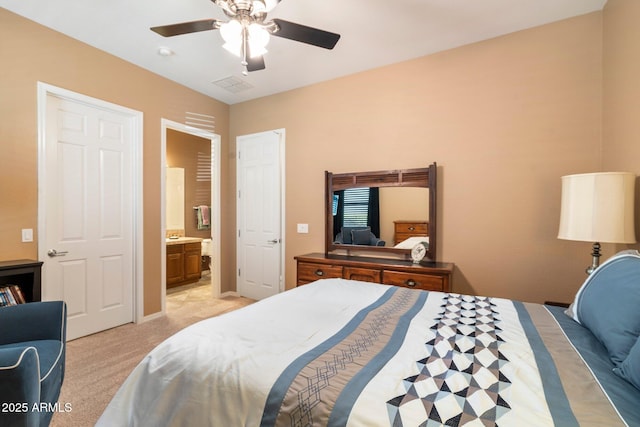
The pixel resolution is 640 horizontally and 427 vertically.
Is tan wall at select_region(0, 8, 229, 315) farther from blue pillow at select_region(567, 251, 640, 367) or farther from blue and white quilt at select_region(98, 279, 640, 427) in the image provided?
blue pillow at select_region(567, 251, 640, 367)

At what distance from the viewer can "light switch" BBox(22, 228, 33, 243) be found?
259cm

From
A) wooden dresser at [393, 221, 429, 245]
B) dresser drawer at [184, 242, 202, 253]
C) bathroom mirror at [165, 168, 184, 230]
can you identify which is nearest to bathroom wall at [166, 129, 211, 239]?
Answer: bathroom mirror at [165, 168, 184, 230]

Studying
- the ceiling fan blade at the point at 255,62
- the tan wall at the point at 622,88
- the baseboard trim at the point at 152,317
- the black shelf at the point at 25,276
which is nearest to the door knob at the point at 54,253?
the black shelf at the point at 25,276

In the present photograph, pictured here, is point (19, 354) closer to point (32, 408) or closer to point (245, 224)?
point (32, 408)

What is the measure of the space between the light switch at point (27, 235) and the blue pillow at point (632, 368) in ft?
12.9

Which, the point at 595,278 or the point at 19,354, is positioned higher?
the point at 595,278

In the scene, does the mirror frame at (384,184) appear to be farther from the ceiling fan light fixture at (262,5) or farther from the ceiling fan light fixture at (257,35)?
the ceiling fan light fixture at (262,5)

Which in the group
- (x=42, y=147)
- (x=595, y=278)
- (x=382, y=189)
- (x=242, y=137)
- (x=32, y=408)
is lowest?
(x=32, y=408)

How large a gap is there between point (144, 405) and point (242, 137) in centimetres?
381

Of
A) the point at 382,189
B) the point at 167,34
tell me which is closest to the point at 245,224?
the point at 382,189

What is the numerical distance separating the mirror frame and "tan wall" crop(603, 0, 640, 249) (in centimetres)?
131

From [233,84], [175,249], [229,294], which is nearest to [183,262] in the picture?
[175,249]

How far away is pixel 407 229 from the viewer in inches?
127

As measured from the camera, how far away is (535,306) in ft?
5.68
